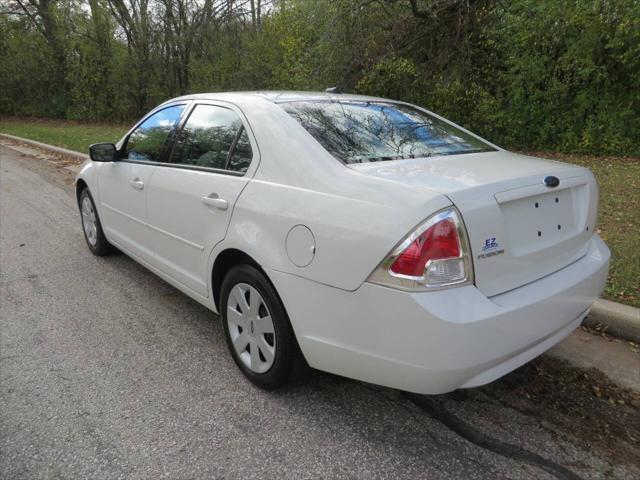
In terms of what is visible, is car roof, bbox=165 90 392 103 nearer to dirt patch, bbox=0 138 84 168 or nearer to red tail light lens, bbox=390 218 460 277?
red tail light lens, bbox=390 218 460 277

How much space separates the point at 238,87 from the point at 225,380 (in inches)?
610

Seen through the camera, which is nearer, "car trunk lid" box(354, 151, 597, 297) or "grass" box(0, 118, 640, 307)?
"car trunk lid" box(354, 151, 597, 297)

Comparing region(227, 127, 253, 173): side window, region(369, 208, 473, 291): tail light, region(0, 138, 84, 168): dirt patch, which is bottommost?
region(0, 138, 84, 168): dirt patch

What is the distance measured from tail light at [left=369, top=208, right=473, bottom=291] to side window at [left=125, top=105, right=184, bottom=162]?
2.30 metres

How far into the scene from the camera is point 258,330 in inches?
→ 106

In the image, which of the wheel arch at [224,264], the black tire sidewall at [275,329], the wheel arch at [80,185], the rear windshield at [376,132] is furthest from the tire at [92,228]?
the rear windshield at [376,132]

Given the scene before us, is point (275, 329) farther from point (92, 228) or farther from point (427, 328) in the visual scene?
point (92, 228)

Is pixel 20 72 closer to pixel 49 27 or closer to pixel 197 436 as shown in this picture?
pixel 49 27

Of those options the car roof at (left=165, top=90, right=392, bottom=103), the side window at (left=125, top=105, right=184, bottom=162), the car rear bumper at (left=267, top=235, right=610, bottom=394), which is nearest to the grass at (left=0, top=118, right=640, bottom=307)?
the car rear bumper at (left=267, top=235, right=610, bottom=394)

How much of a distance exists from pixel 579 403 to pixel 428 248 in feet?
4.63

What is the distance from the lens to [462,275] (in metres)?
2.03

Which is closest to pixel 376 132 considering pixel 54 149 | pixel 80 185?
pixel 80 185

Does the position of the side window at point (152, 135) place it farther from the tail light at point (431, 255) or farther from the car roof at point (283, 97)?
the tail light at point (431, 255)

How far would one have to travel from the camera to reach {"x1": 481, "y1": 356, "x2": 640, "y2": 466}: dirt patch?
2352 mm
